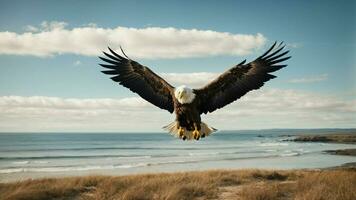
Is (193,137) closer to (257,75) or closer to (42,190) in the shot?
(257,75)

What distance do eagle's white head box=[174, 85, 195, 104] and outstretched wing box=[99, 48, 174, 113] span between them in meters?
0.63

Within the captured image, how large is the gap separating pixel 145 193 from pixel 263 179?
341 inches

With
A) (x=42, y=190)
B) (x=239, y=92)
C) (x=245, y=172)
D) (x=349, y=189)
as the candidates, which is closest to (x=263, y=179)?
(x=245, y=172)

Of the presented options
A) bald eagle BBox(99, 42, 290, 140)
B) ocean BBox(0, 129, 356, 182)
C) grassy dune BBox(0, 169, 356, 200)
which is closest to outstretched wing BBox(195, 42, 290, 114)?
bald eagle BBox(99, 42, 290, 140)

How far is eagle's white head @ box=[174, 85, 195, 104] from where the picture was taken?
250 inches

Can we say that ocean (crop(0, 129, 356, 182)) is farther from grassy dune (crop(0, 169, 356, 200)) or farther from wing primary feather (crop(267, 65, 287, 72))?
wing primary feather (crop(267, 65, 287, 72))

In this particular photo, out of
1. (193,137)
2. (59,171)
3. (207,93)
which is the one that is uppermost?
(207,93)

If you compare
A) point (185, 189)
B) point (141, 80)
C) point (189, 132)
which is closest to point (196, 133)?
point (189, 132)

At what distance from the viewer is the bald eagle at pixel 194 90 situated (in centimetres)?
657

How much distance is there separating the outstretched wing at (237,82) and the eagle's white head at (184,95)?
1.08 ft

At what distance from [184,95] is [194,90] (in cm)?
48

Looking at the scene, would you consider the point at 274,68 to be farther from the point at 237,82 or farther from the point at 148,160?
the point at 148,160

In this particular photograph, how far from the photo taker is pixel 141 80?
7508 mm

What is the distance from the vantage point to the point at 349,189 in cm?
1634
